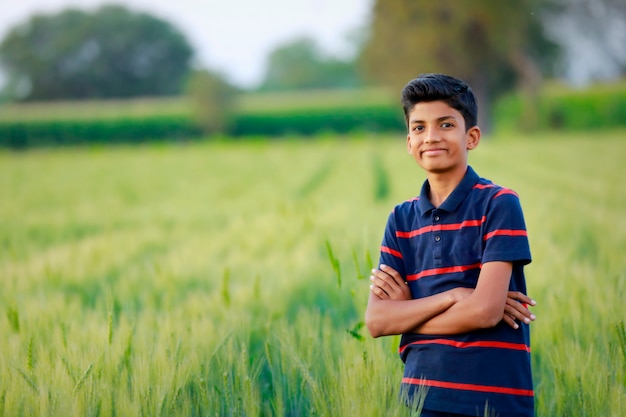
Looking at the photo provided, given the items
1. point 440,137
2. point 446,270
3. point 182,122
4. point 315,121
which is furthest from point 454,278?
point 182,122

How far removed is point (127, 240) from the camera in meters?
5.82

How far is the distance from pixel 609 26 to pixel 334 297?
114 feet

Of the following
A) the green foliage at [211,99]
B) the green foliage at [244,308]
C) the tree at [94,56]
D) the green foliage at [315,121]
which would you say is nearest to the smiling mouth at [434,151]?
the green foliage at [244,308]

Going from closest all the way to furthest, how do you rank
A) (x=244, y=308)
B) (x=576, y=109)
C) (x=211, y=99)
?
(x=244, y=308)
(x=576, y=109)
(x=211, y=99)

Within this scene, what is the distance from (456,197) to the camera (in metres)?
1.62

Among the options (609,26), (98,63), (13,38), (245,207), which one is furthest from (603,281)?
(13,38)

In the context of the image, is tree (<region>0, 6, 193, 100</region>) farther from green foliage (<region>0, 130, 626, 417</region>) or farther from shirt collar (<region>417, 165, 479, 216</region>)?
shirt collar (<region>417, 165, 479, 216</region>)

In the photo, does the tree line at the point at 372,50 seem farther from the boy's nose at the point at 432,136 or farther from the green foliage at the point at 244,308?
the boy's nose at the point at 432,136

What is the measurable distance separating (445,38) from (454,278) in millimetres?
25991

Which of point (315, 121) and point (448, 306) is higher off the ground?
point (315, 121)

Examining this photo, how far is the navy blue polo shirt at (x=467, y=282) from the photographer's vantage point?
1.49 m

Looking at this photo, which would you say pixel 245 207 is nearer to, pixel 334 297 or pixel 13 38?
pixel 334 297

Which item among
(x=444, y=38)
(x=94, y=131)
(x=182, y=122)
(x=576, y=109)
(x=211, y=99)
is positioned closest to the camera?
(x=444, y=38)

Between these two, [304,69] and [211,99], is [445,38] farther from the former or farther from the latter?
[304,69]
